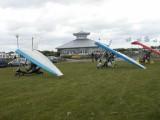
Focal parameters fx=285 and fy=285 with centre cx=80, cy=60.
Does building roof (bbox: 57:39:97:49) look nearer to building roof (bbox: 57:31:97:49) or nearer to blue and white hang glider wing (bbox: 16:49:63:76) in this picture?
building roof (bbox: 57:31:97:49)

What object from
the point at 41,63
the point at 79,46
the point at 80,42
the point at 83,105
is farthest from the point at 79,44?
the point at 83,105

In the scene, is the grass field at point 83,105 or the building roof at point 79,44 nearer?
the grass field at point 83,105

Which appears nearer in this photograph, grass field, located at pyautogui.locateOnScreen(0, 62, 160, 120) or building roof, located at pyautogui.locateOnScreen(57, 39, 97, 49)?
grass field, located at pyautogui.locateOnScreen(0, 62, 160, 120)

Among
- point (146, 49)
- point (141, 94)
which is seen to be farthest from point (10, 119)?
point (146, 49)

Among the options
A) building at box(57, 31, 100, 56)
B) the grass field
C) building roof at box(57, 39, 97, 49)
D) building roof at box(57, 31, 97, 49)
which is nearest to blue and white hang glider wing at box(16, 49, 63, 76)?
the grass field

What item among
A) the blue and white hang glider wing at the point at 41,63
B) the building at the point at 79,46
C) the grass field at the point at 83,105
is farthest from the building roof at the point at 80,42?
the grass field at the point at 83,105

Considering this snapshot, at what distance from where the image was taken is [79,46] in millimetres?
79750

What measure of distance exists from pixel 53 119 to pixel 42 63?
37.4 ft

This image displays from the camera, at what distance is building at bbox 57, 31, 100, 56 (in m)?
79.2

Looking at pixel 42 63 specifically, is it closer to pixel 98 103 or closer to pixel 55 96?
pixel 55 96

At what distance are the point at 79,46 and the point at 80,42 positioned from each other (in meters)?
4.36

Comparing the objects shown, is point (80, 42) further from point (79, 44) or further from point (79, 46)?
point (79, 46)

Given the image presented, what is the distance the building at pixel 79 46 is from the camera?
79.2 meters

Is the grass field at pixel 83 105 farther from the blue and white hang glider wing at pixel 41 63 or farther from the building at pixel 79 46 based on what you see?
the building at pixel 79 46
